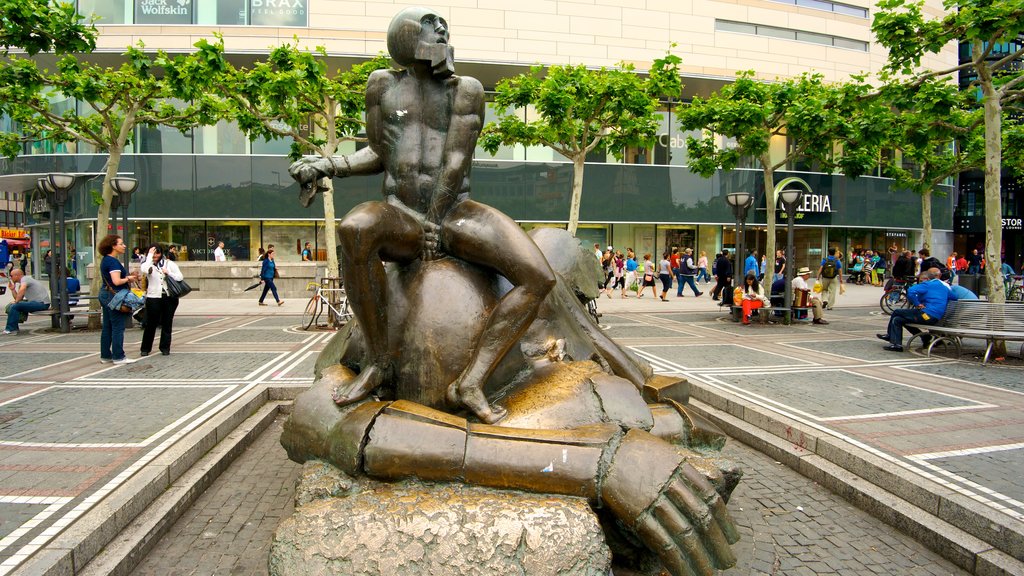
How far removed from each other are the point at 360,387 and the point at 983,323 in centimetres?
970

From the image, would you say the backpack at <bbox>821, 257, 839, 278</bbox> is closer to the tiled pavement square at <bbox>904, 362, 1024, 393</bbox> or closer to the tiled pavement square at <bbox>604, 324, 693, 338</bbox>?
the tiled pavement square at <bbox>604, 324, 693, 338</bbox>

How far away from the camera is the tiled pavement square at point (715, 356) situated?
8.49 meters

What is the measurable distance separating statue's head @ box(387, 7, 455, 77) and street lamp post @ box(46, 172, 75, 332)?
11.0 meters

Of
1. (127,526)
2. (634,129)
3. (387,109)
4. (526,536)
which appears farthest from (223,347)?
(634,129)

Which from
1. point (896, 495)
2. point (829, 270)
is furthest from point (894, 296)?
point (896, 495)

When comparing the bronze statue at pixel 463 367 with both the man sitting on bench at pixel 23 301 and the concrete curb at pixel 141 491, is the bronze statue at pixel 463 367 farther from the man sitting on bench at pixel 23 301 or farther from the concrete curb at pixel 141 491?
the man sitting on bench at pixel 23 301

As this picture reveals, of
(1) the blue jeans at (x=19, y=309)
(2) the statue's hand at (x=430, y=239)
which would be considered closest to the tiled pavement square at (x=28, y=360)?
(1) the blue jeans at (x=19, y=309)

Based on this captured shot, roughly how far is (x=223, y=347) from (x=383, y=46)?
1695cm

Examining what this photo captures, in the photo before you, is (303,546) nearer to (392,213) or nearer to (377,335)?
(377,335)

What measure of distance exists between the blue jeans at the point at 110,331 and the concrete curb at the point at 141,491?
154 inches

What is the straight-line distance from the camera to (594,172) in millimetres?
25438

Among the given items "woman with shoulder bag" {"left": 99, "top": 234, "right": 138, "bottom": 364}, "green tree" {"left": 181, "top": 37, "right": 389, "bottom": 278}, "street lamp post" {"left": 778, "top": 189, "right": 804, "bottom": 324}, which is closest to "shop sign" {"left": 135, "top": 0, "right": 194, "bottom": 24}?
"green tree" {"left": 181, "top": 37, "right": 389, "bottom": 278}

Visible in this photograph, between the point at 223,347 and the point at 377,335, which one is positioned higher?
the point at 377,335

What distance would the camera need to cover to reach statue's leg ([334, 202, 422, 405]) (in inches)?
119
